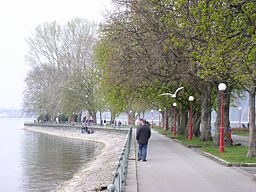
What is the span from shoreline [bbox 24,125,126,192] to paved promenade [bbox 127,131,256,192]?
2.23 metres

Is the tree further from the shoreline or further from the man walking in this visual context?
the man walking

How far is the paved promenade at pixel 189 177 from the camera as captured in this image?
43.3 feet

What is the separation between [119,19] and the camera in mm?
29094

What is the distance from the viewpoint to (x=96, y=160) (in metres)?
34.6

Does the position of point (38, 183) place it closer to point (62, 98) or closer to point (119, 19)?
point (119, 19)

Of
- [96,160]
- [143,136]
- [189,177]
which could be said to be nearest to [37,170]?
[96,160]

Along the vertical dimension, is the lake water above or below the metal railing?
below

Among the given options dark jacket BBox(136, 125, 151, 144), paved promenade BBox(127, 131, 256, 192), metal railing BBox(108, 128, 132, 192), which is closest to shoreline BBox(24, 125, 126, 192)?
dark jacket BBox(136, 125, 151, 144)

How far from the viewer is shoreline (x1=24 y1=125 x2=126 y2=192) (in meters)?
20.6

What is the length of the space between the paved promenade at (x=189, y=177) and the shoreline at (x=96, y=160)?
88.0 inches

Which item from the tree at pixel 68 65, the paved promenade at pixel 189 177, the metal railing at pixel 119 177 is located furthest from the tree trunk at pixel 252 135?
the tree at pixel 68 65

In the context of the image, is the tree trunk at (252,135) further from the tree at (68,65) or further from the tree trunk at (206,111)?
the tree at (68,65)

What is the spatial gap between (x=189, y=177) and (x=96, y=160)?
1978cm

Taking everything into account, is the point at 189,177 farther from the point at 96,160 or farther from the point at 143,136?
the point at 96,160
